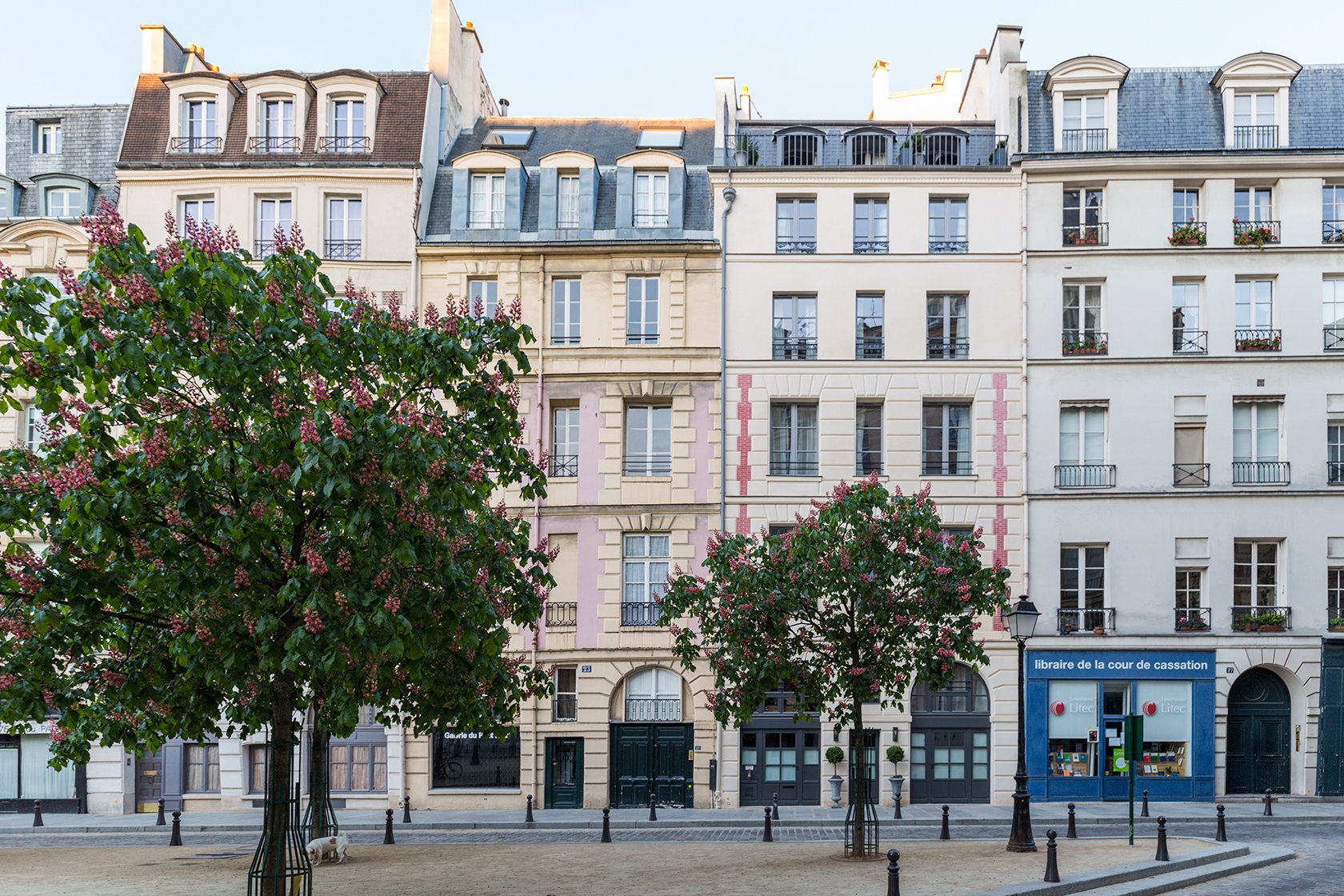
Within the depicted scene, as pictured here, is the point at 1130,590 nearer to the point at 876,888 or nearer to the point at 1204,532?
Answer: the point at 1204,532

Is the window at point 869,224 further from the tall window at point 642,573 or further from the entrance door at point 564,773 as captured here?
the entrance door at point 564,773

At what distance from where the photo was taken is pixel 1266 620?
33625 mm

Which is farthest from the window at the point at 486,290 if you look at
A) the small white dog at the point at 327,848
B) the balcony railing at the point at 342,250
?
the small white dog at the point at 327,848

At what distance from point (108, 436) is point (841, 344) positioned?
920 inches

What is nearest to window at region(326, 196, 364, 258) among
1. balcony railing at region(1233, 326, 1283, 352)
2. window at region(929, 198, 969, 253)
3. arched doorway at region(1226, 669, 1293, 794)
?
window at region(929, 198, 969, 253)

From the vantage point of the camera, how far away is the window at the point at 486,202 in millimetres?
36438

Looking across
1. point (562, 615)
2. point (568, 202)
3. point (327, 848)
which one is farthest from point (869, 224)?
point (327, 848)

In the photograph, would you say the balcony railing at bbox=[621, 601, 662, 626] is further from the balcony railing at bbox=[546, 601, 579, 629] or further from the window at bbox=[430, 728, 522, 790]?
the window at bbox=[430, 728, 522, 790]

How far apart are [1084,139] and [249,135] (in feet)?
69.8

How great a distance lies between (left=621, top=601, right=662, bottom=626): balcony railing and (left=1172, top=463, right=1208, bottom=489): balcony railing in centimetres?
1295

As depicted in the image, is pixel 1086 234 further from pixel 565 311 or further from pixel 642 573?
pixel 642 573

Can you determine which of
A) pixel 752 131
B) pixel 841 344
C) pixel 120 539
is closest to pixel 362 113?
pixel 752 131

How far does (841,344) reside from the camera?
115ft

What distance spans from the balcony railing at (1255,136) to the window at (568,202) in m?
16.5
